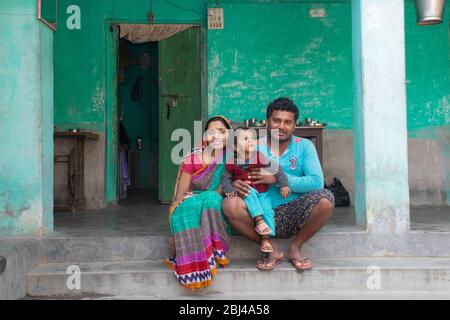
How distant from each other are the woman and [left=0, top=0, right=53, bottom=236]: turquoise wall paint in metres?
1.23

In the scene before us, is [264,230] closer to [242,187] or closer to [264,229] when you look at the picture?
[264,229]

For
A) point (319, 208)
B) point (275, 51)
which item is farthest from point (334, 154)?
point (319, 208)

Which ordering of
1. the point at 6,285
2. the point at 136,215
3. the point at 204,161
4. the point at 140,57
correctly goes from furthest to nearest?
the point at 140,57 < the point at 136,215 < the point at 204,161 < the point at 6,285

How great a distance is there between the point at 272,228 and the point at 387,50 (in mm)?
1831

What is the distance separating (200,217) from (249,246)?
2.07ft

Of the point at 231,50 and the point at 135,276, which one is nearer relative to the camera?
the point at 135,276

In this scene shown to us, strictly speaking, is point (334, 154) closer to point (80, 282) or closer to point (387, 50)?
point (387, 50)

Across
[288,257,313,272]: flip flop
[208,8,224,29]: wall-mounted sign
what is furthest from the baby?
[208,8,224,29]: wall-mounted sign

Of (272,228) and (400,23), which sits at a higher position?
(400,23)

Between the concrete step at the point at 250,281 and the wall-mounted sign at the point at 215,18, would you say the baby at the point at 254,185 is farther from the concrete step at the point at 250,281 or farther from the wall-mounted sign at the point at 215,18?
the wall-mounted sign at the point at 215,18

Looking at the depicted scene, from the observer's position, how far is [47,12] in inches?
168

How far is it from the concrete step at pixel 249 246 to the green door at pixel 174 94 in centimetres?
287

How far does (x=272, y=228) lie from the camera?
3.61m

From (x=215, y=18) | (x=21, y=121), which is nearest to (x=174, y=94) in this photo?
(x=215, y=18)
